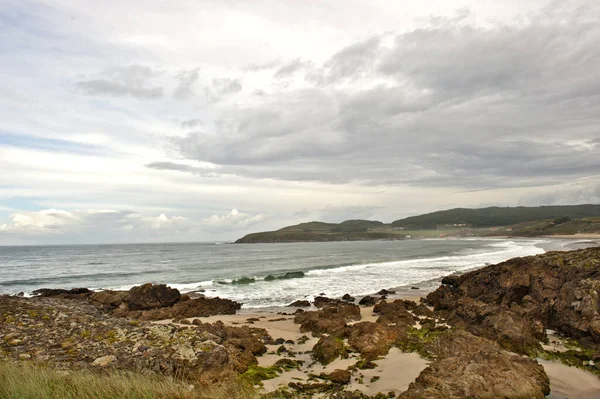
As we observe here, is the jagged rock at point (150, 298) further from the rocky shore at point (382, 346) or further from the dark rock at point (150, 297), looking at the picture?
the rocky shore at point (382, 346)

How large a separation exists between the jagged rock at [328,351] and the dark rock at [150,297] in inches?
624

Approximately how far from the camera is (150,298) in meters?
24.7

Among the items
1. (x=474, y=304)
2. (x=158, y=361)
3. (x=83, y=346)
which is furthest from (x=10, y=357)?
(x=474, y=304)

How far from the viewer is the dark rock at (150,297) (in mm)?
24281

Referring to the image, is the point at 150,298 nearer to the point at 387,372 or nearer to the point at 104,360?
the point at 104,360

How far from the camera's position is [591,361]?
36.0 ft

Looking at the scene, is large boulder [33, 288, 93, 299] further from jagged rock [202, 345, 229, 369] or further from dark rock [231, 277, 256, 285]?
jagged rock [202, 345, 229, 369]

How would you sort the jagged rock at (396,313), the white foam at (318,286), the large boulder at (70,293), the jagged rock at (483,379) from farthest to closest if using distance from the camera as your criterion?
the white foam at (318,286), the large boulder at (70,293), the jagged rock at (396,313), the jagged rock at (483,379)

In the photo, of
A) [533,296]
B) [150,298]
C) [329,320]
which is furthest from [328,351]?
[150,298]

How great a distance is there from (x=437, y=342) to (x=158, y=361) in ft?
29.2

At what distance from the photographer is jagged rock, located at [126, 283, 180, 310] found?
2428cm

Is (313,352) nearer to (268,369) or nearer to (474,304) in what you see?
(268,369)

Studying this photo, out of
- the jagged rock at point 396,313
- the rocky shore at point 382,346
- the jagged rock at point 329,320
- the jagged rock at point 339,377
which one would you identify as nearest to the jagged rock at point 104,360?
the rocky shore at point 382,346

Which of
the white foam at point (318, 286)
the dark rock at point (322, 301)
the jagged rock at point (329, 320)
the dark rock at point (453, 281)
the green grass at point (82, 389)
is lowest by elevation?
the white foam at point (318, 286)
